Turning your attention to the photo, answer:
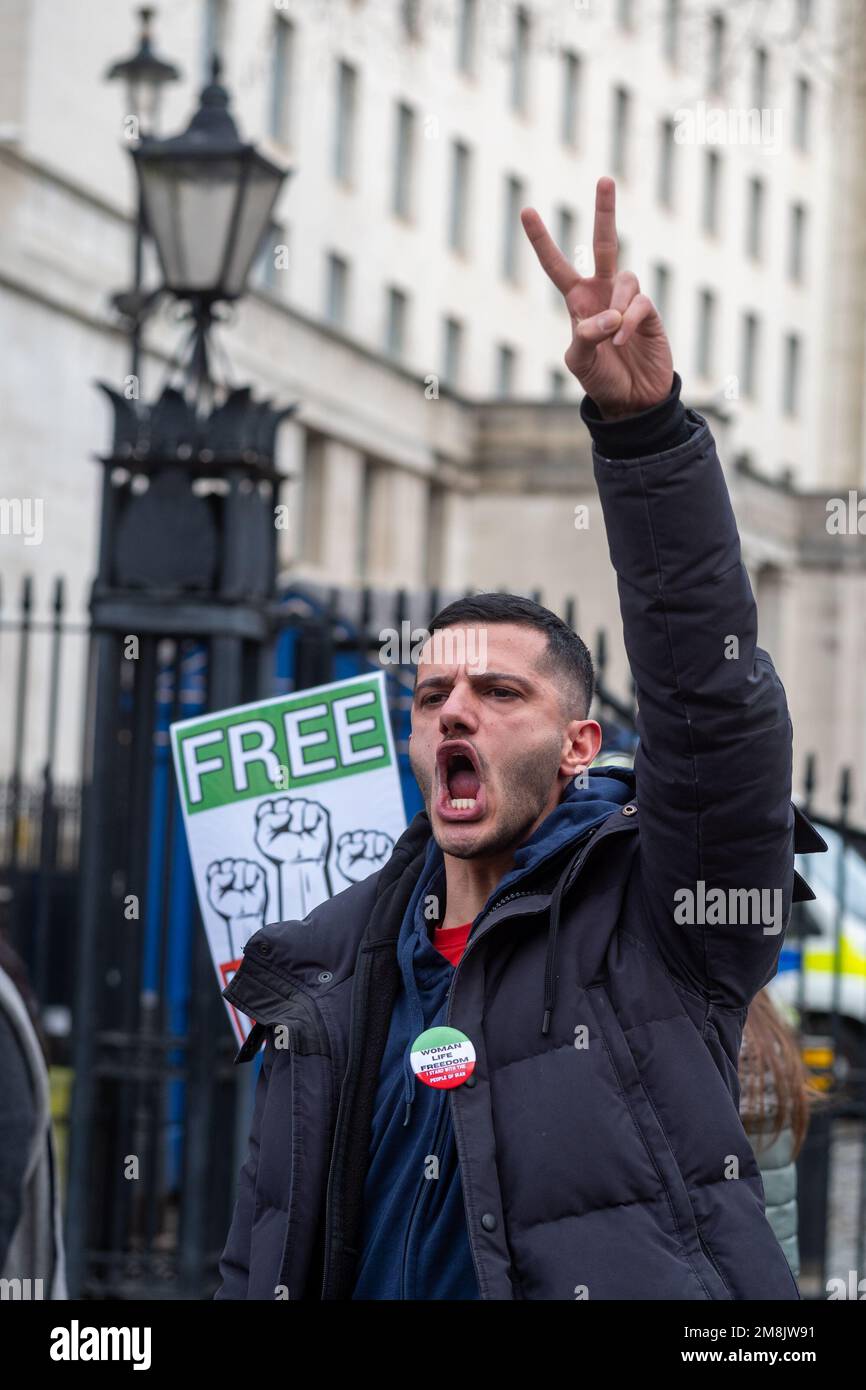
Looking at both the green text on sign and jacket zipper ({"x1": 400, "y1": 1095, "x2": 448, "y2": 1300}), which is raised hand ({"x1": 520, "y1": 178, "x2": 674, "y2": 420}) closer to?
jacket zipper ({"x1": 400, "y1": 1095, "x2": 448, "y2": 1300})

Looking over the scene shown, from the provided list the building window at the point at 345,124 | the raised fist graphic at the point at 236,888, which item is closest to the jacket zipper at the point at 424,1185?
the raised fist graphic at the point at 236,888

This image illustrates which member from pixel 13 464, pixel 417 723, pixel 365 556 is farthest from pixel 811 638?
pixel 417 723

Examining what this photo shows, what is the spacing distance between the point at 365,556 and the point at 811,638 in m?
8.79

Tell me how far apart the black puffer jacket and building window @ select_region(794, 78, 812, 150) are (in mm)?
54031

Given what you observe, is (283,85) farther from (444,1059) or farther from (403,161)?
(444,1059)

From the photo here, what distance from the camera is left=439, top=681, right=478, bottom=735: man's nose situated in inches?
127

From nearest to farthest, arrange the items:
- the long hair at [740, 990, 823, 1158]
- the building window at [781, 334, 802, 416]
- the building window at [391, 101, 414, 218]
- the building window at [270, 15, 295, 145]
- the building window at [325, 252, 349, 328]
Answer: the long hair at [740, 990, 823, 1158], the building window at [270, 15, 295, 145], the building window at [325, 252, 349, 328], the building window at [391, 101, 414, 218], the building window at [781, 334, 802, 416]

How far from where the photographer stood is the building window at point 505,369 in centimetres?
4462

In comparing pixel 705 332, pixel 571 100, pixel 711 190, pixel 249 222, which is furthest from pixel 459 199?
pixel 249 222

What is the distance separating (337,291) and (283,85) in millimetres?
4122

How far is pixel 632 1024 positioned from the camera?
306 centimetres

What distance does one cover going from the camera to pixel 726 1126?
3.01 m

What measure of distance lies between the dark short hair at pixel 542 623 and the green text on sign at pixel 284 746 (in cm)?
169

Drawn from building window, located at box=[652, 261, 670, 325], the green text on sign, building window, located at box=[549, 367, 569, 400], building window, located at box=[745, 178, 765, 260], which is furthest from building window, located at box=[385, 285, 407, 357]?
the green text on sign
